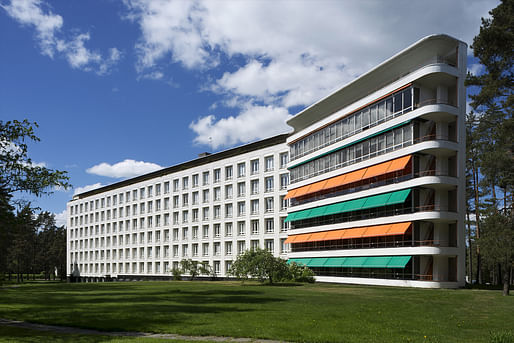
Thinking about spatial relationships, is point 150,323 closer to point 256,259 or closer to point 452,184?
point 256,259

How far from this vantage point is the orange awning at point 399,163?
144 ft

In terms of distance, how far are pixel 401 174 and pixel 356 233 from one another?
8187 millimetres

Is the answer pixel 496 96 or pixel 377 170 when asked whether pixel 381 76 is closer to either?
pixel 377 170

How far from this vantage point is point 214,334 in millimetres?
14305

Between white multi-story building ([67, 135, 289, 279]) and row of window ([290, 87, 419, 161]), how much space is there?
29.7ft

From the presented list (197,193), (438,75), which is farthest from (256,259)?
(197,193)

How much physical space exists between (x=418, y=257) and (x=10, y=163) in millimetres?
36202

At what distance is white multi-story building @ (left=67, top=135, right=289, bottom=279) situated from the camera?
236ft

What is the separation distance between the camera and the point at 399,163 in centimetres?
4450

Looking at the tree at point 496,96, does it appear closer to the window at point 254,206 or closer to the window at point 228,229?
the window at point 254,206

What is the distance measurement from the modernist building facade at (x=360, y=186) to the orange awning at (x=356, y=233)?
15 centimetres

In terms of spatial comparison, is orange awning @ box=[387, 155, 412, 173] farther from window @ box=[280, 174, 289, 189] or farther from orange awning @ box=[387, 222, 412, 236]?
window @ box=[280, 174, 289, 189]

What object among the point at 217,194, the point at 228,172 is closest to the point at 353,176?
the point at 228,172

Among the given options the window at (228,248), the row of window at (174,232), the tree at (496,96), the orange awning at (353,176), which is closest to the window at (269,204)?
the row of window at (174,232)
